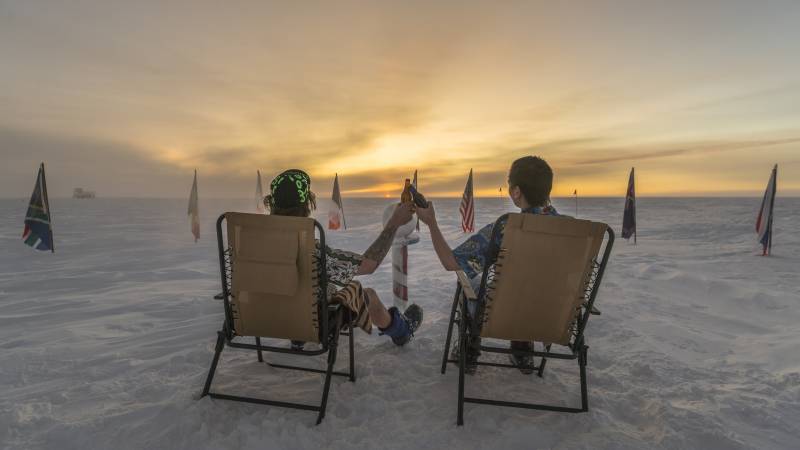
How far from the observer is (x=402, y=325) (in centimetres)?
354

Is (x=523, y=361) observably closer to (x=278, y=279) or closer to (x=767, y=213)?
(x=278, y=279)

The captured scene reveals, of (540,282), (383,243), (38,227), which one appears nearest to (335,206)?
(38,227)

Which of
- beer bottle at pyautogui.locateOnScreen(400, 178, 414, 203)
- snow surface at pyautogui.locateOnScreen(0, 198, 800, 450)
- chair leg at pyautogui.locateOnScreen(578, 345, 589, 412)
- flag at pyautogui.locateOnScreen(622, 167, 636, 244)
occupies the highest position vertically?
beer bottle at pyautogui.locateOnScreen(400, 178, 414, 203)

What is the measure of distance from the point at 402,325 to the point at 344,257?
100 cm

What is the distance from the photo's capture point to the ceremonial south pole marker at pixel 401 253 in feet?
13.8

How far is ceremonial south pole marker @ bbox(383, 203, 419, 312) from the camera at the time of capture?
4.20 meters

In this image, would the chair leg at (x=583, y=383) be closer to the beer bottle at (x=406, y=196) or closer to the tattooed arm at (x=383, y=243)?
the tattooed arm at (x=383, y=243)

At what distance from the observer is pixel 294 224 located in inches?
92.2

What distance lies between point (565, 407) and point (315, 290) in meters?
1.84

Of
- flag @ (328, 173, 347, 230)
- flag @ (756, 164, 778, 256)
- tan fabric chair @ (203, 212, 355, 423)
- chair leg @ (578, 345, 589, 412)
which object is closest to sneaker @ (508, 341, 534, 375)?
chair leg @ (578, 345, 589, 412)

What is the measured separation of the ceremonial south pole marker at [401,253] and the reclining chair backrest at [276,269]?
5.69 ft

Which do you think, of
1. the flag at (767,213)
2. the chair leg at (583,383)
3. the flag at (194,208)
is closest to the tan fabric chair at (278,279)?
the chair leg at (583,383)

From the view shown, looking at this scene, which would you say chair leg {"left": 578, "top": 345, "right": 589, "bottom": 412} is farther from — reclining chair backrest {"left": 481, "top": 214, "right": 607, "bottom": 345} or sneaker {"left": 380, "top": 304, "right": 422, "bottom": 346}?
sneaker {"left": 380, "top": 304, "right": 422, "bottom": 346}

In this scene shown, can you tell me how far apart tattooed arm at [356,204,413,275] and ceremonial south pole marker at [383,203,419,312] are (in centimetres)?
83
